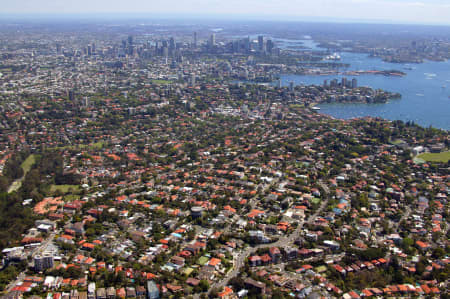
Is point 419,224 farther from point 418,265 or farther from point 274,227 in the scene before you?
point 274,227

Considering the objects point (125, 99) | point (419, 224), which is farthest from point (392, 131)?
point (125, 99)

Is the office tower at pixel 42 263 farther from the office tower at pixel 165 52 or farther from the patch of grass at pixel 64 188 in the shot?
the office tower at pixel 165 52

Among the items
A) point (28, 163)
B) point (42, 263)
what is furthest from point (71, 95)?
point (42, 263)

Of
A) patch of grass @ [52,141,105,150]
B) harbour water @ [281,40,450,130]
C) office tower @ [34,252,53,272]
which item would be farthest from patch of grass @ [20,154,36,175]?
harbour water @ [281,40,450,130]

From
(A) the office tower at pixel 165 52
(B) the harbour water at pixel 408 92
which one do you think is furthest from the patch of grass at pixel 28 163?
(A) the office tower at pixel 165 52

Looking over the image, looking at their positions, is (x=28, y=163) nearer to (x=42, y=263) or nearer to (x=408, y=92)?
(x=42, y=263)

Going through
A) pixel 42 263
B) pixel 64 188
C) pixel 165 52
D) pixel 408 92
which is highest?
pixel 165 52
